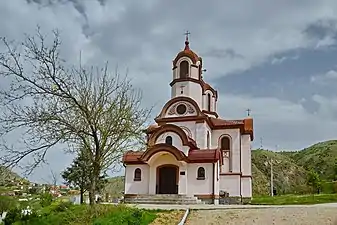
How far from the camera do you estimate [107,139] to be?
15070 millimetres

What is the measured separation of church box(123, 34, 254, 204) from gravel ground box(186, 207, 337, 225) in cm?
1024

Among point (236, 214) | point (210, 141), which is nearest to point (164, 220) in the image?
point (236, 214)

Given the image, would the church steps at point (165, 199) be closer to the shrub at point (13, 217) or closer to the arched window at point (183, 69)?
the shrub at point (13, 217)

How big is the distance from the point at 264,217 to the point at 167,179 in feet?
48.3

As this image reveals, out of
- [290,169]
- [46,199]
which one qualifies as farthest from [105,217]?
[290,169]

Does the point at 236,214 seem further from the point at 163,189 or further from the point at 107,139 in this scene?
the point at 163,189

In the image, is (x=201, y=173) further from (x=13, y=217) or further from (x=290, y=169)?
(x=290, y=169)

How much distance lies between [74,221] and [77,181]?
13.2m

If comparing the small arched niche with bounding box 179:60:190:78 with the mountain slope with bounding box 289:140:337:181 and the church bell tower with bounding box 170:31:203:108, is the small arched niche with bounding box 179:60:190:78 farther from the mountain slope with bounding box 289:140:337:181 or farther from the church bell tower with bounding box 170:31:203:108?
the mountain slope with bounding box 289:140:337:181

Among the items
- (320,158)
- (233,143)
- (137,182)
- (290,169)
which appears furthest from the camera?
(320,158)

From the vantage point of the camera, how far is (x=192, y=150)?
29.0 metres

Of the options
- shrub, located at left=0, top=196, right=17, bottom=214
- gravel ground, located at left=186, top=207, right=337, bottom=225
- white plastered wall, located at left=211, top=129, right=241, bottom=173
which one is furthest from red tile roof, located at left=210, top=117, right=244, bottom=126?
shrub, located at left=0, top=196, right=17, bottom=214

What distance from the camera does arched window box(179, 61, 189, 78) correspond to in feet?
112

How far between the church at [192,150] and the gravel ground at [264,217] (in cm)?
1024
